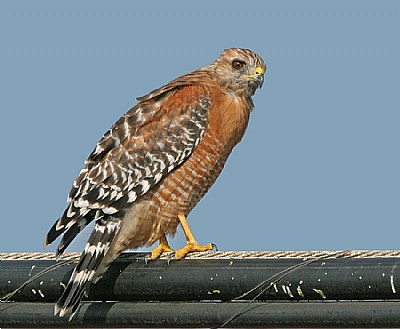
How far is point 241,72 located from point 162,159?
4.04 ft

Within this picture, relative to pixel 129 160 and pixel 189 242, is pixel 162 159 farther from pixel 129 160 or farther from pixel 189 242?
pixel 189 242

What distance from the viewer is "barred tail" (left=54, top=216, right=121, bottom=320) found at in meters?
4.78

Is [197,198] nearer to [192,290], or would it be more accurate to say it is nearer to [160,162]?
[160,162]

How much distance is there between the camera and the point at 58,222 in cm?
629

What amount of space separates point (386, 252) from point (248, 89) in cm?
368

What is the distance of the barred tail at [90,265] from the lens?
4777 mm

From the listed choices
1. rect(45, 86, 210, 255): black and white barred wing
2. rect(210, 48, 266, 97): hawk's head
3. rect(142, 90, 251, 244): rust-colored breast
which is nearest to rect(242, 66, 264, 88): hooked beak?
rect(210, 48, 266, 97): hawk's head

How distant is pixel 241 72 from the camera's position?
7.90 metres

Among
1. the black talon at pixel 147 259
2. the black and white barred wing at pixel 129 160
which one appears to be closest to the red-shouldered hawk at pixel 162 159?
the black and white barred wing at pixel 129 160

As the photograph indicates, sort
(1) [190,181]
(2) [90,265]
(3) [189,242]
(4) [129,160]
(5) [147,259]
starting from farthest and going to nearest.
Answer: (1) [190,181], (4) [129,160], (3) [189,242], (2) [90,265], (5) [147,259]

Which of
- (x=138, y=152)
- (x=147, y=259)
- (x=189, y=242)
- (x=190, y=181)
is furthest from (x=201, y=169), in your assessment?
(x=147, y=259)

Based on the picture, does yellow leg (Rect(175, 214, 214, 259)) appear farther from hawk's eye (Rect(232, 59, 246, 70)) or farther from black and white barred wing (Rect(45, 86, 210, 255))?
hawk's eye (Rect(232, 59, 246, 70))

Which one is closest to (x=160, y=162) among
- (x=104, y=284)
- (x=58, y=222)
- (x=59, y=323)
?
(x=58, y=222)

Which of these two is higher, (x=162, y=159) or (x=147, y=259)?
(x=162, y=159)
